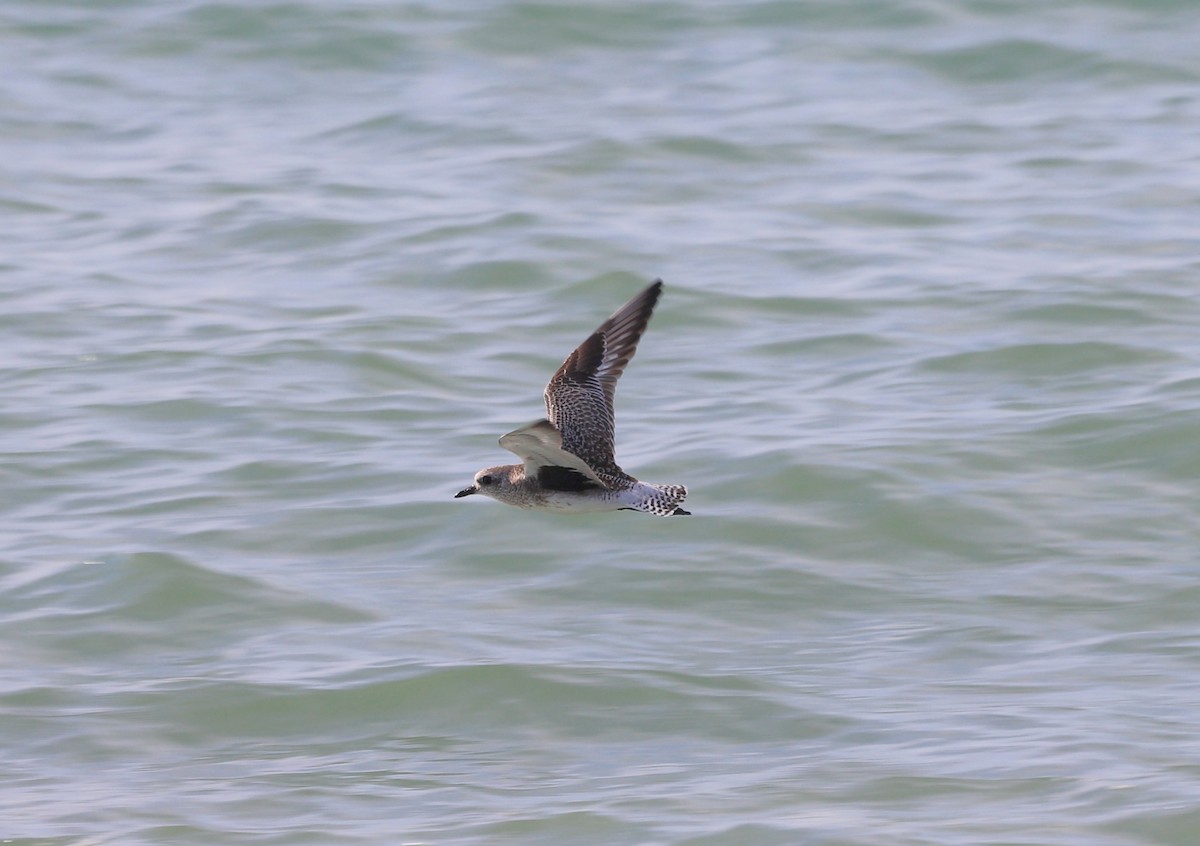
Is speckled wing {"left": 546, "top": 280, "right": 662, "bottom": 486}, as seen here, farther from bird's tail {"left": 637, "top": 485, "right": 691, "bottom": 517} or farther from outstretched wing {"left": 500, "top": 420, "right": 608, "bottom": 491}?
bird's tail {"left": 637, "top": 485, "right": 691, "bottom": 517}

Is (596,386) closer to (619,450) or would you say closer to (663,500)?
(663,500)

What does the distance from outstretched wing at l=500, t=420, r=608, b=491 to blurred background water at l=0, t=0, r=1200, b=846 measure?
956 millimetres

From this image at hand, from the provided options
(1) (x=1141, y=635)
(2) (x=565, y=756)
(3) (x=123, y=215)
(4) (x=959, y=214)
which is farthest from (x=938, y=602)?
(3) (x=123, y=215)

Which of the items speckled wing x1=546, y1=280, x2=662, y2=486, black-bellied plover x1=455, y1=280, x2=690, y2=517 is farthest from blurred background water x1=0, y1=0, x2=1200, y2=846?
speckled wing x1=546, y1=280, x2=662, y2=486

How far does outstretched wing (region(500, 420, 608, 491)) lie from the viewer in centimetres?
691

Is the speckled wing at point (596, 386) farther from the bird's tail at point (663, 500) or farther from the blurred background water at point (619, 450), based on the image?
the blurred background water at point (619, 450)

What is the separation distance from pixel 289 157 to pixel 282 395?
5.57 meters

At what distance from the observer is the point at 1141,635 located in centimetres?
852

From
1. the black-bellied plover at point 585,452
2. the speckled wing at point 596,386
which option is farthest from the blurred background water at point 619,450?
the speckled wing at point 596,386

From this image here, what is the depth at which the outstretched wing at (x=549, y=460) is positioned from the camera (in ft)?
22.7

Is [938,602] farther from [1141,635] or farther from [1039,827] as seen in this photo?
[1039,827]

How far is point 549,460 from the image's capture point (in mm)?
7633

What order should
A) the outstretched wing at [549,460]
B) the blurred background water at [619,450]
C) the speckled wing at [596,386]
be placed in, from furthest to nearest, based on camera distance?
the speckled wing at [596,386]
the blurred background water at [619,450]
the outstretched wing at [549,460]

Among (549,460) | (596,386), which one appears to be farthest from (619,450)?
(549,460)
